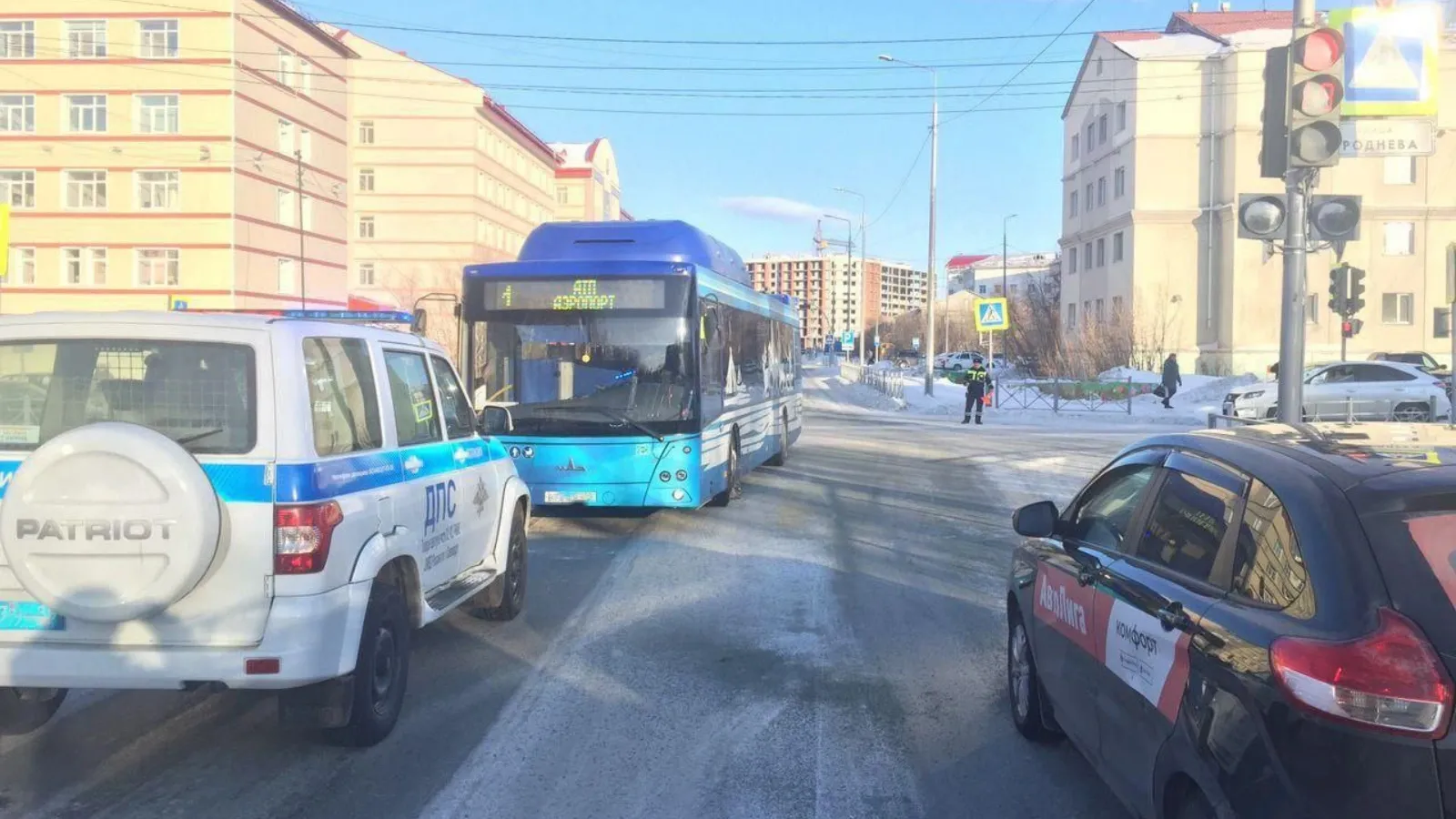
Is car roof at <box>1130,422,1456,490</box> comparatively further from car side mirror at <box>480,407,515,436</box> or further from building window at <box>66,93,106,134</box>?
building window at <box>66,93,106,134</box>

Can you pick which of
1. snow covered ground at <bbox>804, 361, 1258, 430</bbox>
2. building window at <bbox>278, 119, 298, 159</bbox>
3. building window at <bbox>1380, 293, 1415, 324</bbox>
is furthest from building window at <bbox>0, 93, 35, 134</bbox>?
building window at <bbox>1380, 293, 1415, 324</bbox>

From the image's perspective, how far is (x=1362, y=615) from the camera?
9.11ft

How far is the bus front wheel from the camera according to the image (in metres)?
13.4

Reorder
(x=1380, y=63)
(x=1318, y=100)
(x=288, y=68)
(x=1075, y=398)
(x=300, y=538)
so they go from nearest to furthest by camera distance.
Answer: (x=300, y=538), (x=1318, y=100), (x=1380, y=63), (x=1075, y=398), (x=288, y=68)

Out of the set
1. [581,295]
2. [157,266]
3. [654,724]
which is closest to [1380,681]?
[654,724]

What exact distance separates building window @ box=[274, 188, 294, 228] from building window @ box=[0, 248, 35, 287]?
9.20m

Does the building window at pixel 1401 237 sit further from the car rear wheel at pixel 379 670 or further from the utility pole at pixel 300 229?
the car rear wheel at pixel 379 670

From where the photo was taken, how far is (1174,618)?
11.4 ft

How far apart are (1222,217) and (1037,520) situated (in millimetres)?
53225

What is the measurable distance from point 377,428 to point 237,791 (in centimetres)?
171

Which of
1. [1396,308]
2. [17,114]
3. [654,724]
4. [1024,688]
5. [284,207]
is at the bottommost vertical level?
[654,724]

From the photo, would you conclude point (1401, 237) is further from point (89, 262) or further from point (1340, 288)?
point (89, 262)

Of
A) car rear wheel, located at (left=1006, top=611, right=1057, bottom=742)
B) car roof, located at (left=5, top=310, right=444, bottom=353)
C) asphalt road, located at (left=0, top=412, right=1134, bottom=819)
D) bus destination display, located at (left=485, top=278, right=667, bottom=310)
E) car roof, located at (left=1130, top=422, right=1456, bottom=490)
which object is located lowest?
asphalt road, located at (left=0, top=412, right=1134, bottom=819)

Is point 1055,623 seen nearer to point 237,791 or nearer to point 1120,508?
point 1120,508
